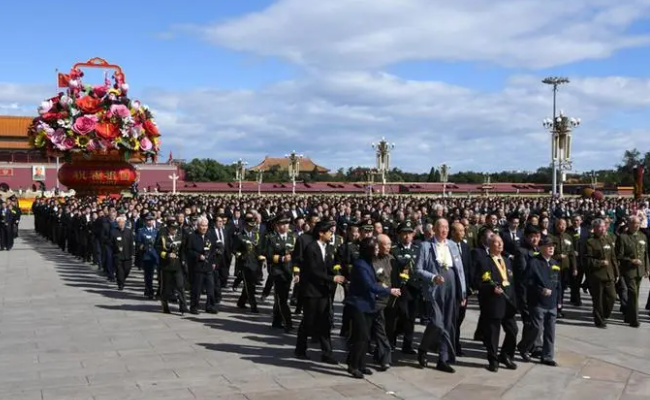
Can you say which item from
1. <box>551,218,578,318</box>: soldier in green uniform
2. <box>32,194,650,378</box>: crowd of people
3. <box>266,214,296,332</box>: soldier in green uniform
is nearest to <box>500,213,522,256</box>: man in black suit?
<box>32,194,650,378</box>: crowd of people

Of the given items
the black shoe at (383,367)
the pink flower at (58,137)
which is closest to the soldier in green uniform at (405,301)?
the black shoe at (383,367)

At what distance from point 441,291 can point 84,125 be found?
19.8m

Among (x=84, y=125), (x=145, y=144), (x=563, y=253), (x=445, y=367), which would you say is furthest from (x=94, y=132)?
(x=445, y=367)

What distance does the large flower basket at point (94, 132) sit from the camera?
958 inches

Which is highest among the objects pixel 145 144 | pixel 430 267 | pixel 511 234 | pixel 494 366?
pixel 145 144

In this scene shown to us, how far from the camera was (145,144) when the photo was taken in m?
26.0

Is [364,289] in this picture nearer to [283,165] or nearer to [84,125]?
[84,125]

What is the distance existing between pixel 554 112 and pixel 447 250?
128 ft

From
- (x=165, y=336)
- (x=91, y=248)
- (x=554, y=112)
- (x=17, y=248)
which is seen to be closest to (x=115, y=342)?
(x=165, y=336)

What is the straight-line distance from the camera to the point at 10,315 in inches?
433

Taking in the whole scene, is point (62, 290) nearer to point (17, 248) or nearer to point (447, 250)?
point (447, 250)

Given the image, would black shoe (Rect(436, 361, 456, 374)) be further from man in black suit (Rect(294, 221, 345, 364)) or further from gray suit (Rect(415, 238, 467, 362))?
man in black suit (Rect(294, 221, 345, 364))

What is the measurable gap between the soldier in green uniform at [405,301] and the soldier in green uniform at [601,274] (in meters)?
3.36

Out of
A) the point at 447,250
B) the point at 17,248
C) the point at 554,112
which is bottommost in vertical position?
the point at 17,248
